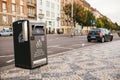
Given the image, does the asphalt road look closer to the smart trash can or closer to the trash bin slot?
the smart trash can

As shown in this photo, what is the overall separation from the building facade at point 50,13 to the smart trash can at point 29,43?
169 ft

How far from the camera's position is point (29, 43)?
6.58 meters

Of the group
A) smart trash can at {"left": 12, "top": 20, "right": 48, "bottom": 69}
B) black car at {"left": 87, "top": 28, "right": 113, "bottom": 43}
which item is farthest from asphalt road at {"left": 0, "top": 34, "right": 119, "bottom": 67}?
black car at {"left": 87, "top": 28, "right": 113, "bottom": 43}

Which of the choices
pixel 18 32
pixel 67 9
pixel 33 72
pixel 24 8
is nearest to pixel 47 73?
pixel 33 72

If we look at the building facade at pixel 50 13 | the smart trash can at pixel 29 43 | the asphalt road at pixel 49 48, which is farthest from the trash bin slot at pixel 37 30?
the building facade at pixel 50 13

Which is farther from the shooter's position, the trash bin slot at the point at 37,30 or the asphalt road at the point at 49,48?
the asphalt road at the point at 49,48

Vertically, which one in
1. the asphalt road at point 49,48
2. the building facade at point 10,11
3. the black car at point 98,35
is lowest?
the asphalt road at point 49,48

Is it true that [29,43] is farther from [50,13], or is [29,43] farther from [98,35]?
[50,13]

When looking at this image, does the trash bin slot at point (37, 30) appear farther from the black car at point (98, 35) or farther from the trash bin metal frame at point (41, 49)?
the black car at point (98, 35)

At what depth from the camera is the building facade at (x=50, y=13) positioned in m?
60.8

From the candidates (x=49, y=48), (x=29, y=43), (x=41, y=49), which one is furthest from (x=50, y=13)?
(x=29, y=43)

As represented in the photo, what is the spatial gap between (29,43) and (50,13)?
60552 millimetres

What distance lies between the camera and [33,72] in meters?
6.39

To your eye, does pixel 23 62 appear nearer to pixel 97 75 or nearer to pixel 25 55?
pixel 25 55
